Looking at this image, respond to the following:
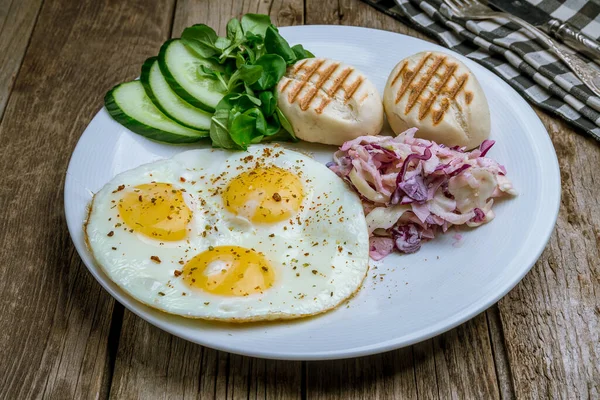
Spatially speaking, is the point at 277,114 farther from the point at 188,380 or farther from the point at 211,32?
the point at 188,380

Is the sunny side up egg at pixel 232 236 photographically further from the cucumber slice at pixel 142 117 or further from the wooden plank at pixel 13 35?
the wooden plank at pixel 13 35

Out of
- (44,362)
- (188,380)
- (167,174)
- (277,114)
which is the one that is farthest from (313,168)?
(44,362)

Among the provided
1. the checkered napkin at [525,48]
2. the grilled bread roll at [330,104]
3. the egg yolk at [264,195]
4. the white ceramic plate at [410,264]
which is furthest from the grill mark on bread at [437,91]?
the checkered napkin at [525,48]

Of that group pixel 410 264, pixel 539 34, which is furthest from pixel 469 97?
pixel 539 34

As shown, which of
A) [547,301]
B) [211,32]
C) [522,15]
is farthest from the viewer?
[522,15]

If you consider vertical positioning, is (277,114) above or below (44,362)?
above

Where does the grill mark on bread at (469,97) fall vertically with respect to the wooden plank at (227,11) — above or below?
above
